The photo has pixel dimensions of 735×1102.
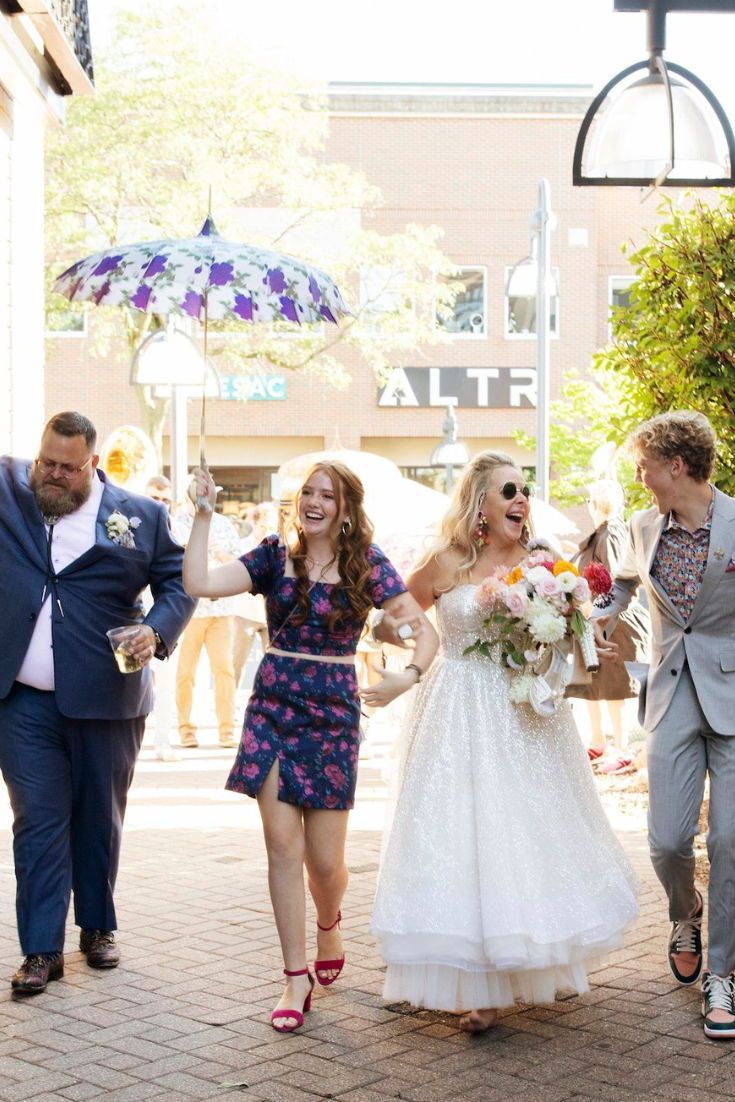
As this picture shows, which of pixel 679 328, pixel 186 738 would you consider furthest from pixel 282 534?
pixel 186 738

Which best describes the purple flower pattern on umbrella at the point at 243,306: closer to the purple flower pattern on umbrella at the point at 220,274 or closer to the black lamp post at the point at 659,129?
the purple flower pattern on umbrella at the point at 220,274

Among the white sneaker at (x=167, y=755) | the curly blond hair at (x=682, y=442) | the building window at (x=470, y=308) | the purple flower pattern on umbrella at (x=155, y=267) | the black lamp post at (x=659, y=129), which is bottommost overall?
the white sneaker at (x=167, y=755)

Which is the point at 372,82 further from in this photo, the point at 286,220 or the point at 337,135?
the point at 286,220

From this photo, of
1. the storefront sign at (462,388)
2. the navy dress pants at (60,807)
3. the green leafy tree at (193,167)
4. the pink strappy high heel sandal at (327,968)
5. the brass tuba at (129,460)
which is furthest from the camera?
the storefront sign at (462,388)

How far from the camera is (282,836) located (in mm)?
5414

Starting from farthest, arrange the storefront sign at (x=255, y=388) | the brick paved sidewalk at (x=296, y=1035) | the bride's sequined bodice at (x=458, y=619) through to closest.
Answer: the storefront sign at (x=255, y=388)
the bride's sequined bodice at (x=458, y=619)
the brick paved sidewalk at (x=296, y=1035)

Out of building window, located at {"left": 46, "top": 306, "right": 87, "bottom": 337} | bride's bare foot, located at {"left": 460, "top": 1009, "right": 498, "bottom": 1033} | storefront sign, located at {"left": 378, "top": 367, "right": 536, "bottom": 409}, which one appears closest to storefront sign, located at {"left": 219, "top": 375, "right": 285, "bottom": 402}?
storefront sign, located at {"left": 378, "top": 367, "right": 536, "bottom": 409}

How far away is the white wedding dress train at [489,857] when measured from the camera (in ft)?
16.7

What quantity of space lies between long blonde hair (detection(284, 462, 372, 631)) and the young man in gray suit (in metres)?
1.04

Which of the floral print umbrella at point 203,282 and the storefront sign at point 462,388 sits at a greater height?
the storefront sign at point 462,388

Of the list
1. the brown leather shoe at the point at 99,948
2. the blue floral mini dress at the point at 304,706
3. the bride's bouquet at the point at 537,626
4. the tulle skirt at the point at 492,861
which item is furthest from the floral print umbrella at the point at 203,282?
the brown leather shoe at the point at 99,948

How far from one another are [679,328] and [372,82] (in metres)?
33.3

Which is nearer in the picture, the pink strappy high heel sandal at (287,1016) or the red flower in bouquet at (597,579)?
the pink strappy high heel sandal at (287,1016)

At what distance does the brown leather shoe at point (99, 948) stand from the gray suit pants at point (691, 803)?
7.09 feet
